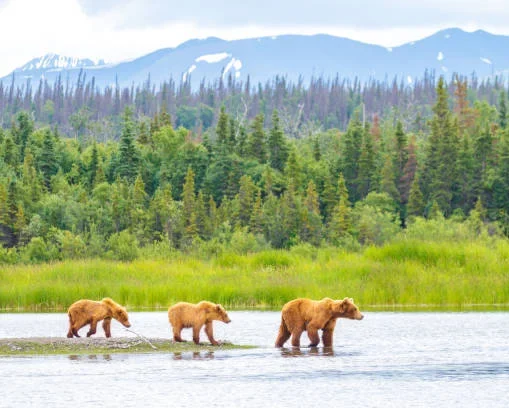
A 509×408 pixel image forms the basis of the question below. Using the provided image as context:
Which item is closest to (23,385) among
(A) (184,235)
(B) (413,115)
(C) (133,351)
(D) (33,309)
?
(C) (133,351)

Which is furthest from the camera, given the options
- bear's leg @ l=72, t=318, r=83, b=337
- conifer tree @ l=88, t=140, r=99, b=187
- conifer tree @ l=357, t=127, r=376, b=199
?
conifer tree @ l=88, t=140, r=99, b=187

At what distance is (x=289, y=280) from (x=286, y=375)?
20.0 metres

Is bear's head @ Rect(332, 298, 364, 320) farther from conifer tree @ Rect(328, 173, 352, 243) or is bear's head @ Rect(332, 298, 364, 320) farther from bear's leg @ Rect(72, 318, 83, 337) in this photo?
conifer tree @ Rect(328, 173, 352, 243)

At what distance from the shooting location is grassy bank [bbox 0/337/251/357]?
2602cm

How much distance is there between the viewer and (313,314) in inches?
1026

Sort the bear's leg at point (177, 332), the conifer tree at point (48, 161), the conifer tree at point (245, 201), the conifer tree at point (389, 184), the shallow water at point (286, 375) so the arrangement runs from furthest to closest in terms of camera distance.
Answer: the conifer tree at point (48, 161)
the conifer tree at point (389, 184)
the conifer tree at point (245, 201)
the bear's leg at point (177, 332)
the shallow water at point (286, 375)

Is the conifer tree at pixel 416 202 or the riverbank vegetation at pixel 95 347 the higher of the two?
the conifer tree at pixel 416 202

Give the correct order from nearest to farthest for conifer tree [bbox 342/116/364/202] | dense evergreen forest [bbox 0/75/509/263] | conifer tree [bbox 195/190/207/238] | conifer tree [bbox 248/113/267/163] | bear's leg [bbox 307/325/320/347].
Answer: bear's leg [bbox 307/325/320/347] < dense evergreen forest [bbox 0/75/509/263] < conifer tree [bbox 195/190/207/238] < conifer tree [bbox 342/116/364/202] < conifer tree [bbox 248/113/267/163]

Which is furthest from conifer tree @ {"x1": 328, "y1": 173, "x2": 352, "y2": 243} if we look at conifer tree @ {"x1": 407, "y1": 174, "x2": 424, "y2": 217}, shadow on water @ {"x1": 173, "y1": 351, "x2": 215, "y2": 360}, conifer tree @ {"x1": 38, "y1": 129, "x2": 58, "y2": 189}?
shadow on water @ {"x1": 173, "y1": 351, "x2": 215, "y2": 360}

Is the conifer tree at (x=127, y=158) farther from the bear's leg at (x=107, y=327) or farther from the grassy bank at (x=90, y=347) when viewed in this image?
the grassy bank at (x=90, y=347)

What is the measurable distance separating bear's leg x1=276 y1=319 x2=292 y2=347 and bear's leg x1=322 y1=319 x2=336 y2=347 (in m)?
0.77

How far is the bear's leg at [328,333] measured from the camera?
2658 cm

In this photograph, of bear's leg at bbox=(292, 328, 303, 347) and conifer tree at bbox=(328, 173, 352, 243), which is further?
conifer tree at bbox=(328, 173, 352, 243)

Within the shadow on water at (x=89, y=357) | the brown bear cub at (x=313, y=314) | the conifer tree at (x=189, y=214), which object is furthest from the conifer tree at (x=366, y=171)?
the shadow on water at (x=89, y=357)
